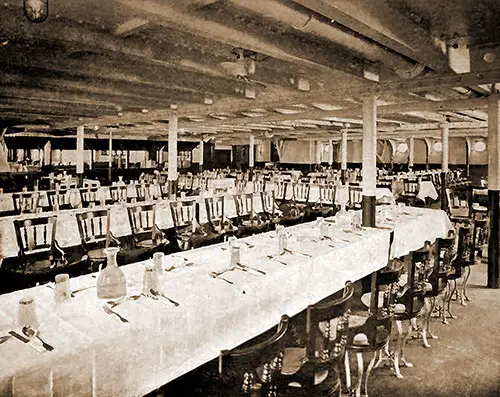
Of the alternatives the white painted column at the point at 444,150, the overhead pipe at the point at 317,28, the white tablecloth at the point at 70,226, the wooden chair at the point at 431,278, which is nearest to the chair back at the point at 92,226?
the white tablecloth at the point at 70,226

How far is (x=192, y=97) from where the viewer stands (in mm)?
8195

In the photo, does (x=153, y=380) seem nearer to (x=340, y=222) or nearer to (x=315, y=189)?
→ (x=340, y=222)

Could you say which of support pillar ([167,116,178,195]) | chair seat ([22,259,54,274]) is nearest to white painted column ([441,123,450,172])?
support pillar ([167,116,178,195])

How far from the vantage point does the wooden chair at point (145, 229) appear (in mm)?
5578

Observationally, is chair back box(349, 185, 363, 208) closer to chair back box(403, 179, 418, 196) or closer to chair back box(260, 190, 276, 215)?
chair back box(260, 190, 276, 215)

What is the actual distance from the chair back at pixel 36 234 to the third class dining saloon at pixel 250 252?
1.1 inches

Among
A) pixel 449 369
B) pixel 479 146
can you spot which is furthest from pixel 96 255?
pixel 479 146

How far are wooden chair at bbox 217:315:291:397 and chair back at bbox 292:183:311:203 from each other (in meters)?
9.94

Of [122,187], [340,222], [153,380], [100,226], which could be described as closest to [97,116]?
[122,187]

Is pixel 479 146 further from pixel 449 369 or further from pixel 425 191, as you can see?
pixel 449 369

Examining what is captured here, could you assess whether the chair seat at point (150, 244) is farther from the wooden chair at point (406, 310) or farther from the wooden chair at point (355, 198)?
the wooden chair at point (355, 198)

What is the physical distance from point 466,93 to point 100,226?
675 centimetres

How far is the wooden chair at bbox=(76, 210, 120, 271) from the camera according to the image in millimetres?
4945

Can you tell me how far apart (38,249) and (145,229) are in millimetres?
1666
